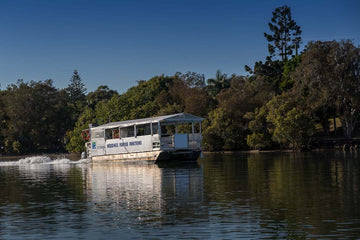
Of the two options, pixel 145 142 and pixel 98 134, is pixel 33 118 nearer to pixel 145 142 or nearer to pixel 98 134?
pixel 98 134

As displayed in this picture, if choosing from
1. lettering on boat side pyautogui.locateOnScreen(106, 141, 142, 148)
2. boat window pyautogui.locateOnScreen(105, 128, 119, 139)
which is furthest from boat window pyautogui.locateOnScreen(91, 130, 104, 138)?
lettering on boat side pyautogui.locateOnScreen(106, 141, 142, 148)

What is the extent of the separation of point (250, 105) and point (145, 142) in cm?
3825

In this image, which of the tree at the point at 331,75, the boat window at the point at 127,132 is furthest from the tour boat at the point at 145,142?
the tree at the point at 331,75

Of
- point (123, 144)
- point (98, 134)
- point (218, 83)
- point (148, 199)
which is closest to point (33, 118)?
point (218, 83)

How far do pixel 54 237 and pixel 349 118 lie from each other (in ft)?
227

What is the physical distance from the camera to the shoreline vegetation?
2948 inches

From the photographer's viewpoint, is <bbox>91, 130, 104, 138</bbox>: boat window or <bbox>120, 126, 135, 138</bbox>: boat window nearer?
<bbox>120, 126, 135, 138</bbox>: boat window

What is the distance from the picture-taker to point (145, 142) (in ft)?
176

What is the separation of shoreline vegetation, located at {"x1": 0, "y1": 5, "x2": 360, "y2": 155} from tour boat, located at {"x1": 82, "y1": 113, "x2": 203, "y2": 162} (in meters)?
24.4

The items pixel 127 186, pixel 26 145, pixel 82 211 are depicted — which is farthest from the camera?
pixel 26 145

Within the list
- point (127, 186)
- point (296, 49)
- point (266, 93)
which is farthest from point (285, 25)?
point (127, 186)

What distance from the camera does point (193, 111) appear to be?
9419 centimetres

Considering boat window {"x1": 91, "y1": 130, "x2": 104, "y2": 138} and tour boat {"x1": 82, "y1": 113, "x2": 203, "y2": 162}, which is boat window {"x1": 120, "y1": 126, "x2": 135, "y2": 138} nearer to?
tour boat {"x1": 82, "y1": 113, "x2": 203, "y2": 162}

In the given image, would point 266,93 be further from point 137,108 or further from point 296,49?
point 137,108
